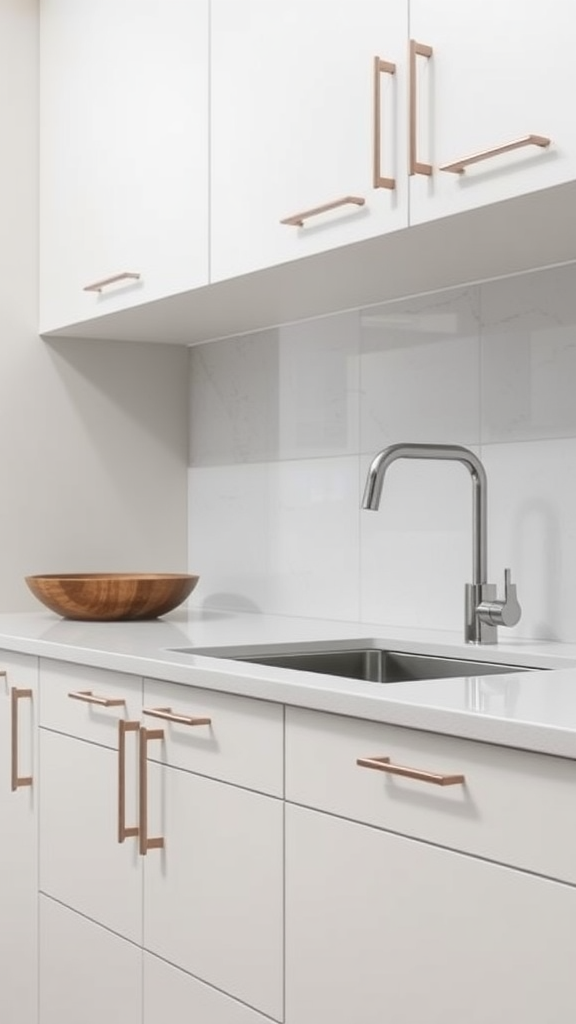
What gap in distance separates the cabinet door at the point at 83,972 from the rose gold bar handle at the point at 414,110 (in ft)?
3.86

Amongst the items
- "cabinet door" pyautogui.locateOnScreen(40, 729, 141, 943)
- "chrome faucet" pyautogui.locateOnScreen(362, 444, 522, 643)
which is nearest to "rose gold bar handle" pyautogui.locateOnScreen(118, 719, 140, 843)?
"cabinet door" pyautogui.locateOnScreen(40, 729, 141, 943)

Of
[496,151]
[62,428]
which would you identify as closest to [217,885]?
[496,151]

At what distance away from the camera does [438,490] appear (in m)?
2.40

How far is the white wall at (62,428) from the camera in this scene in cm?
287

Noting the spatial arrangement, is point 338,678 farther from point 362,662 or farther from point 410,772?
point 362,662

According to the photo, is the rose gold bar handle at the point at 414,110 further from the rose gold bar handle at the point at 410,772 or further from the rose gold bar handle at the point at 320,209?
the rose gold bar handle at the point at 410,772

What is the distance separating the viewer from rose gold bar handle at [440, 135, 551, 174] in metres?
1.64

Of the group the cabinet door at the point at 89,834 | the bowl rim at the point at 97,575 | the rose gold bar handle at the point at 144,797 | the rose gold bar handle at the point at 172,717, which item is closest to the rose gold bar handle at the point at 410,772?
the rose gold bar handle at the point at 172,717

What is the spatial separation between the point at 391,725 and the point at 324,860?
22 cm

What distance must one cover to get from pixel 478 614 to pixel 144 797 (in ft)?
1.90

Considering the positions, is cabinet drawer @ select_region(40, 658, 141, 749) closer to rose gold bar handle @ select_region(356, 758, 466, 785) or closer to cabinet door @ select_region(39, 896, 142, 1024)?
cabinet door @ select_region(39, 896, 142, 1024)

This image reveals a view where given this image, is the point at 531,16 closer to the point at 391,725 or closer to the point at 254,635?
the point at 391,725

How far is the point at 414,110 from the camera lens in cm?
184

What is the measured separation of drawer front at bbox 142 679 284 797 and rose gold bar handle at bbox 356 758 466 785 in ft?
0.72
